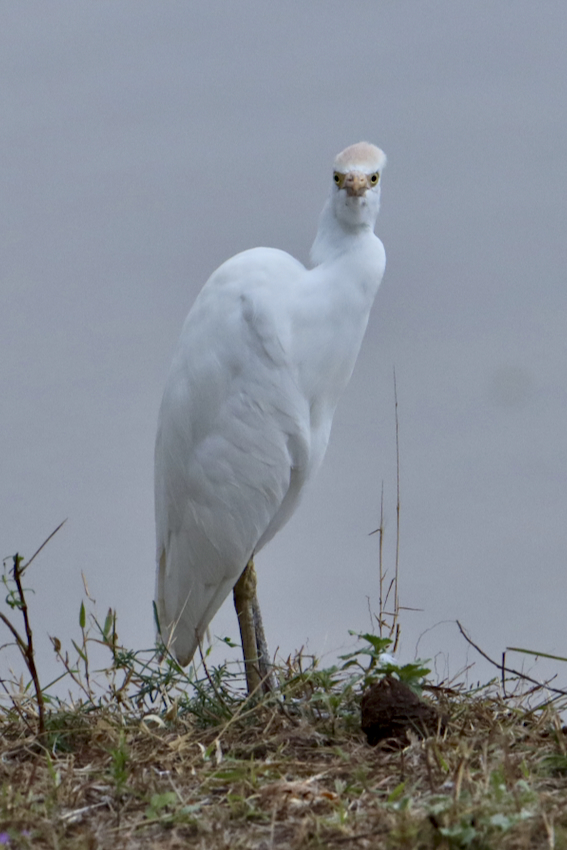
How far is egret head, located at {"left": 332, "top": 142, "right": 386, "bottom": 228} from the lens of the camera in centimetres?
325

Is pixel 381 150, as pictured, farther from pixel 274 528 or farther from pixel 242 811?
pixel 242 811

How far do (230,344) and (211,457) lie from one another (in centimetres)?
36

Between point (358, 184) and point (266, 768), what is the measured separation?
1682 mm

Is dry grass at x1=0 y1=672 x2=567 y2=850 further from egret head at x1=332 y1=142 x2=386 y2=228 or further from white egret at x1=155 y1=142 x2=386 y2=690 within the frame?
egret head at x1=332 y1=142 x2=386 y2=228

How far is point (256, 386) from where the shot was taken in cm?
332

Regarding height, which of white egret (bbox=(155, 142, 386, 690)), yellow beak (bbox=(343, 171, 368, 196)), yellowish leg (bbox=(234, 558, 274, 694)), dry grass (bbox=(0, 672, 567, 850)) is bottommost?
dry grass (bbox=(0, 672, 567, 850))

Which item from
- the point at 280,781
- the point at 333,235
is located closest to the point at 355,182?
the point at 333,235

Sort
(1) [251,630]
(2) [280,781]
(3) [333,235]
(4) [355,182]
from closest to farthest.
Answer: (2) [280,781] → (4) [355,182] → (3) [333,235] → (1) [251,630]

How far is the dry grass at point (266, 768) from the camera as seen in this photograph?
6.96 feet

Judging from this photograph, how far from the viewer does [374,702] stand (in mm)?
2838

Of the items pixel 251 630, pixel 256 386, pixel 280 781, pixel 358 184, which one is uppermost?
pixel 358 184

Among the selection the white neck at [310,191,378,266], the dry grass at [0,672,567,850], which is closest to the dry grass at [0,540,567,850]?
the dry grass at [0,672,567,850]

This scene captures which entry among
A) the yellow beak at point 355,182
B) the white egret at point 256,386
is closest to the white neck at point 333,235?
the white egret at point 256,386

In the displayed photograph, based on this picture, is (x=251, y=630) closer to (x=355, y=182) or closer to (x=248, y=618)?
(x=248, y=618)
